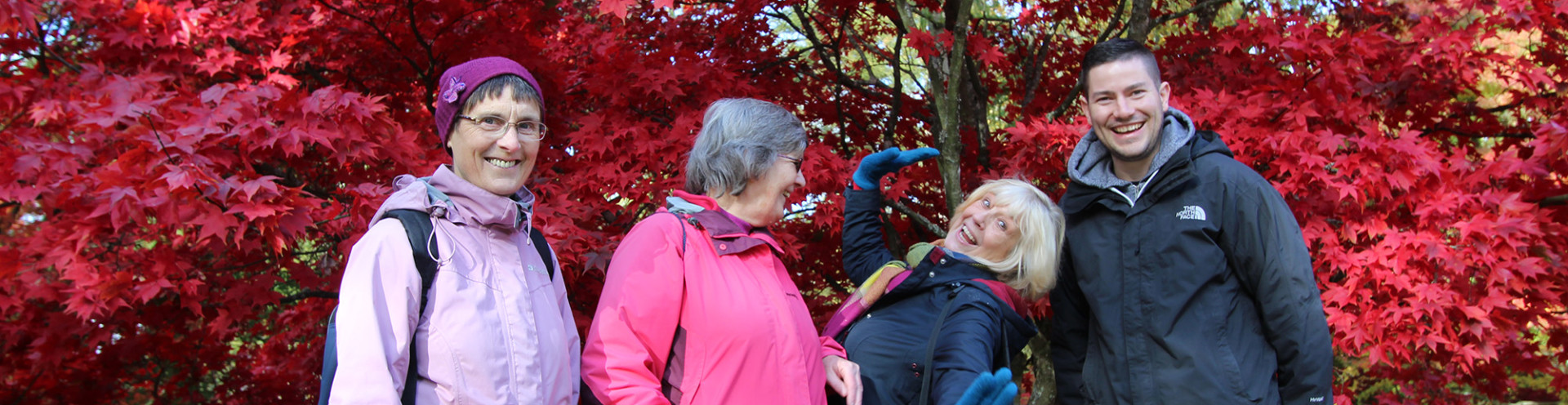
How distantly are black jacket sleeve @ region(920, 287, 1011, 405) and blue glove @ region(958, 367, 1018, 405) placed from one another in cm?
16

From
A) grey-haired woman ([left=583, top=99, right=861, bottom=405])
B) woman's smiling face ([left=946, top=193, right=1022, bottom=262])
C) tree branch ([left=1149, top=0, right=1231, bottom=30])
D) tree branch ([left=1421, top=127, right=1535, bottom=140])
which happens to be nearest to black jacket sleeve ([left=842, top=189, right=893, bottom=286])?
woman's smiling face ([left=946, top=193, right=1022, bottom=262])

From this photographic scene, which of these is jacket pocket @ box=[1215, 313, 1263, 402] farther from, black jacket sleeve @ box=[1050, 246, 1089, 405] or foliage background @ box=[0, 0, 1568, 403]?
foliage background @ box=[0, 0, 1568, 403]

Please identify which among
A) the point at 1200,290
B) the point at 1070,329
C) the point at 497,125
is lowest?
the point at 1070,329

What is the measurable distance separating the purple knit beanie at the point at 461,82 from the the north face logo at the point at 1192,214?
5.10 ft

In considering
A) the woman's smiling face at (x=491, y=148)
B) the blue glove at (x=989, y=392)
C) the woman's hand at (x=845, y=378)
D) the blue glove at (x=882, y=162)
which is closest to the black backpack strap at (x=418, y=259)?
the woman's smiling face at (x=491, y=148)

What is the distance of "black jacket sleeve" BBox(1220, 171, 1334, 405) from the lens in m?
2.13

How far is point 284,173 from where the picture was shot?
3.65m

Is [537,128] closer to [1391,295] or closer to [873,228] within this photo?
[873,228]

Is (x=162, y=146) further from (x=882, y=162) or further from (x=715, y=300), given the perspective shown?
(x=882, y=162)

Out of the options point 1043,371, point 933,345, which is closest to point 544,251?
point 933,345

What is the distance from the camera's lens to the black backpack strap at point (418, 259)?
1438 millimetres

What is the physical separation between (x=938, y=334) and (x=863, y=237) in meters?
0.67

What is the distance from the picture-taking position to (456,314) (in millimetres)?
1479

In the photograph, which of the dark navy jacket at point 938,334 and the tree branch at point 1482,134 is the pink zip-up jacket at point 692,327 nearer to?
the dark navy jacket at point 938,334
